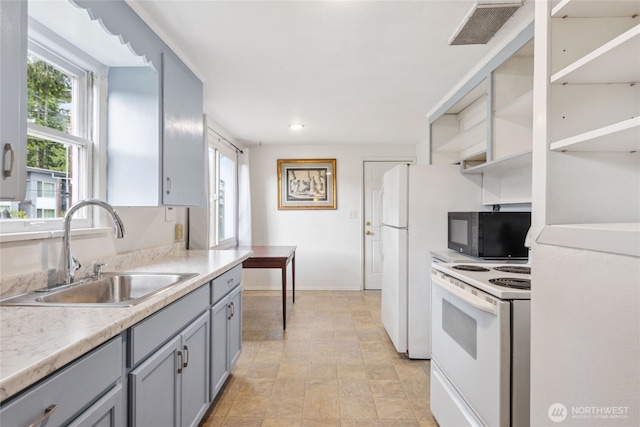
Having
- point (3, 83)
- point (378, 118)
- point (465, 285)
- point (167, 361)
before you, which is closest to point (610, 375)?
point (465, 285)

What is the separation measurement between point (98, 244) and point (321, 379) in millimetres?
1723

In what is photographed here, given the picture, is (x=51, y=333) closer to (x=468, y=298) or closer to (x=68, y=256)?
(x=68, y=256)

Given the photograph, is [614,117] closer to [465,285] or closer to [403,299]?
[465,285]

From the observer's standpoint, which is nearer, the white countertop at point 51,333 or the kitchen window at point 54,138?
the white countertop at point 51,333

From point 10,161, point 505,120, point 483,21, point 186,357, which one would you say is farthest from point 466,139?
point 10,161

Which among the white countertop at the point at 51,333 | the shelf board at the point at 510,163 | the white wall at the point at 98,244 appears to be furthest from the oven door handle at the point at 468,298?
the white wall at the point at 98,244

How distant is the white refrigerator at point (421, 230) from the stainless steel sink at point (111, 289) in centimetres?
176

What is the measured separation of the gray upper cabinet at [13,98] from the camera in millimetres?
926

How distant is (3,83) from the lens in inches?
36.5

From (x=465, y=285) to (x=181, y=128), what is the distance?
1.93 m

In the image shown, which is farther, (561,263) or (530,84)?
(530,84)

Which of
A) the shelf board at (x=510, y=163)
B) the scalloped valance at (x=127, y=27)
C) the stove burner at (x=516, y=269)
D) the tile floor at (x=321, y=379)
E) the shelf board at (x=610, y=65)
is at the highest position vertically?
the scalloped valance at (x=127, y=27)

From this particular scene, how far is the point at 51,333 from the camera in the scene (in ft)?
2.95

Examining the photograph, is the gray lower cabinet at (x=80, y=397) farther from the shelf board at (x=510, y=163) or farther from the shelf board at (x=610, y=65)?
the shelf board at (x=510, y=163)
